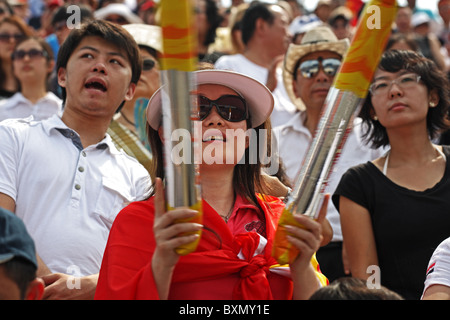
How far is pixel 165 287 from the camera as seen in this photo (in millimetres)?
2492

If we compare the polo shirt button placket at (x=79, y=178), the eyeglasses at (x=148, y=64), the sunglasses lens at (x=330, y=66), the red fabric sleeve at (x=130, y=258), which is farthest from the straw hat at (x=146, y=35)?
the red fabric sleeve at (x=130, y=258)

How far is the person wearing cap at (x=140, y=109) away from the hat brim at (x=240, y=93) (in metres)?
1.21

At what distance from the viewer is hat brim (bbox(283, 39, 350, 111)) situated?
5.32 meters

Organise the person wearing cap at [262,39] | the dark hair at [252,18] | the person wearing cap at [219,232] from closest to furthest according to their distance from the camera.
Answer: the person wearing cap at [219,232] < the person wearing cap at [262,39] < the dark hair at [252,18]

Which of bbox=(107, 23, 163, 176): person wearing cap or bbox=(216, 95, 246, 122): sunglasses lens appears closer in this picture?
bbox=(216, 95, 246, 122): sunglasses lens

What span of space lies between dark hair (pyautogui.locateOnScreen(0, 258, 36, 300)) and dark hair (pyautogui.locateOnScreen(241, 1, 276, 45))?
16.0ft

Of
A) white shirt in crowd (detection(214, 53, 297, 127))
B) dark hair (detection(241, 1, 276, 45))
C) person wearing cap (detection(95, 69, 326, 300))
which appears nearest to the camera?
person wearing cap (detection(95, 69, 326, 300))

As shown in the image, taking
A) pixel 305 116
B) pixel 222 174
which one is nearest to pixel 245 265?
pixel 222 174

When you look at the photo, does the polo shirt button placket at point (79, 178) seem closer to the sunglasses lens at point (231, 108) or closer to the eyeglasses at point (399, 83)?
the sunglasses lens at point (231, 108)

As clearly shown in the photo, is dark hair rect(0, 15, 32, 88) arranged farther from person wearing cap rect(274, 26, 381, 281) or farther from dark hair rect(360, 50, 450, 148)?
Answer: dark hair rect(360, 50, 450, 148)

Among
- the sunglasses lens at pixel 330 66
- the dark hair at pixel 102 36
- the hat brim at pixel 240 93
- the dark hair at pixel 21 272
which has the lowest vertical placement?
the dark hair at pixel 21 272

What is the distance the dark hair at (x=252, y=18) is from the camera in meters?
6.87

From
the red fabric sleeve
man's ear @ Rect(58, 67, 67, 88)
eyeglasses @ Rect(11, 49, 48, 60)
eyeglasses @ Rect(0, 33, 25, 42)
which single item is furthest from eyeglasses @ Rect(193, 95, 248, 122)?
eyeglasses @ Rect(0, 33, 25, 42)
